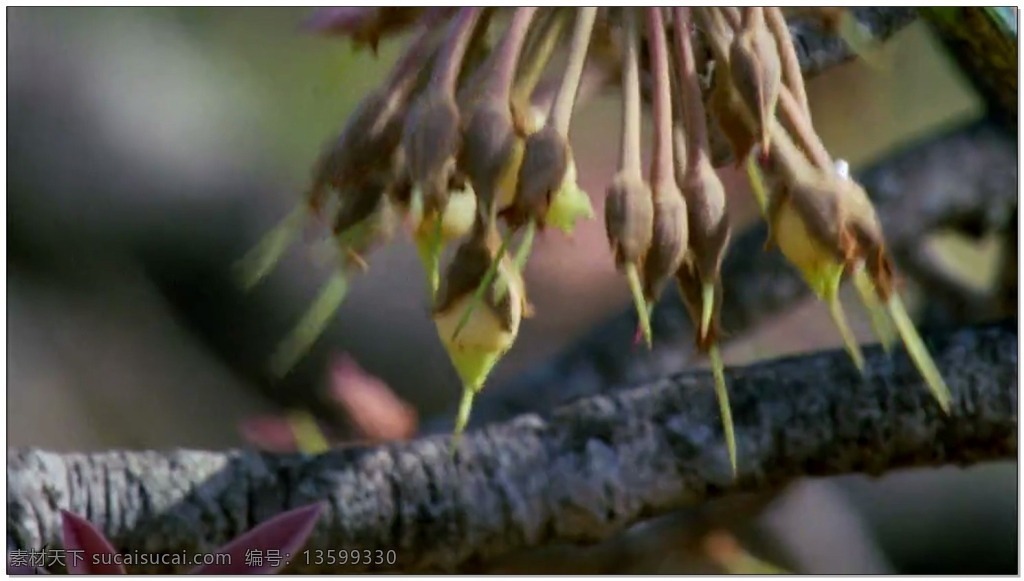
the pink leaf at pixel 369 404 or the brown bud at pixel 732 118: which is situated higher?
the brown bud at pixel 732 118

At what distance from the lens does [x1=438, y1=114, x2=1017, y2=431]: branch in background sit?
2.97 ft

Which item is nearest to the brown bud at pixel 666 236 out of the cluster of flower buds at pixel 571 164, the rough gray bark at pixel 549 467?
the cluster of flower buds at pixel 571 164

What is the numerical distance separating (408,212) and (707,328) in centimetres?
15

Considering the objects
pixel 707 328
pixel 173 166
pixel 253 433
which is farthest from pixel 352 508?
pixel 173 166

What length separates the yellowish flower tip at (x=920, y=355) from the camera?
681 mm

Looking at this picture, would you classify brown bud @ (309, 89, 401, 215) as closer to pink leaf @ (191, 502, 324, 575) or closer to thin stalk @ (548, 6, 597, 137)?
thin stalk @ (548, 6, 597, 137)

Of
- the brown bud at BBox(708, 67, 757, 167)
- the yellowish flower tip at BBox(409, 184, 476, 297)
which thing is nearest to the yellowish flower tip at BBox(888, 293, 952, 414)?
the brown bud at BBox(708, 67, 757, 167)

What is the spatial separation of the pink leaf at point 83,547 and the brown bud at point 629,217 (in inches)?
12.5

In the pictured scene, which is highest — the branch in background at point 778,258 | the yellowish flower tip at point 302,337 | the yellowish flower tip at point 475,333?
the yellowish flower tip at point 475,333

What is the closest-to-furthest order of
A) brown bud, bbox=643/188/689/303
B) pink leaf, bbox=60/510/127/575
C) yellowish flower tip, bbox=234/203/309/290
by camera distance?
brown bud, bbox=643/188/689/303
pink leaf, bbox=60/510/127/575
yellowish flower tip, bbox=234/203/309/290

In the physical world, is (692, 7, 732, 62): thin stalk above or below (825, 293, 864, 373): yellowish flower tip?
above

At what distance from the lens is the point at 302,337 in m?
0.91

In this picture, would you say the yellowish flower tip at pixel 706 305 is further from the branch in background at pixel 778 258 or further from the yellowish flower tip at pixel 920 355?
the branch in background at pixel 778 258

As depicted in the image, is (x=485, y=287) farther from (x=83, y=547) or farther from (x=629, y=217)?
(x=83, y=547)
